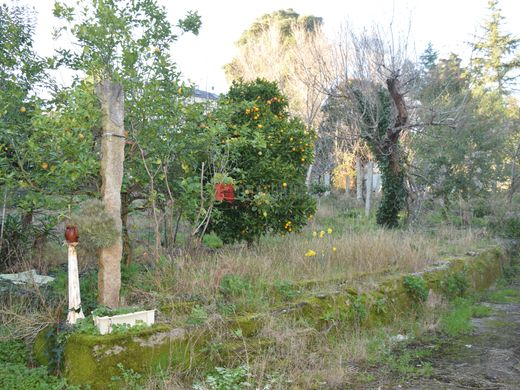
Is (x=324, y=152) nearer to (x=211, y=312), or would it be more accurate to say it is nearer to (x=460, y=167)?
(x=460, y=167)

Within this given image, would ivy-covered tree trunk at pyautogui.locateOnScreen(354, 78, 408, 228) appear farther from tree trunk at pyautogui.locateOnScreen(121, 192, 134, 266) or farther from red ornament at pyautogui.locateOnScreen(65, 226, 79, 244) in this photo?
red ornament at pyautogui.locateOnScreen(65, 226, 79, 244)

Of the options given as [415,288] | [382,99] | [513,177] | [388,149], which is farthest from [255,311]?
[513,177]

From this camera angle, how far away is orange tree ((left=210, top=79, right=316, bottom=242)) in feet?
25.6

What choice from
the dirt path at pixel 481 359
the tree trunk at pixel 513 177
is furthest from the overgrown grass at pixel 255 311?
the tree trunk at pixel 513 177

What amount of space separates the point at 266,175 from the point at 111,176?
10.5ft

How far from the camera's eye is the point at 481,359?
599cm

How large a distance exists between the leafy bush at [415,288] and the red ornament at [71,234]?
5009mm

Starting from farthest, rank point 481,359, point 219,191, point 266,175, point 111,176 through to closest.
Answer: point 266,175 → point 219,191 → point 481,359 → point 111,176

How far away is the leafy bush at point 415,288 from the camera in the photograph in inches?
302

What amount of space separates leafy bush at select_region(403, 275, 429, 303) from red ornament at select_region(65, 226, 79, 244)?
5.01 m

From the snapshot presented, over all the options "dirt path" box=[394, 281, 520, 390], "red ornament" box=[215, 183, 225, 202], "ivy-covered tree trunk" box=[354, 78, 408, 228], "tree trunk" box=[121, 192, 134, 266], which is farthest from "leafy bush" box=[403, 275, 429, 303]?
"ivy-covered tree trunk" box=[354, 78, 408, 228]

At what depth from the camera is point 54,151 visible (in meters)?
5.24

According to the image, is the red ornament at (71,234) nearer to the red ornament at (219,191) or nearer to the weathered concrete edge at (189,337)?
the weathered concrete edge at (189,337)

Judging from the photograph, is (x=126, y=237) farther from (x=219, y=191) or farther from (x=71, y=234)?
(x=71, y=234)
